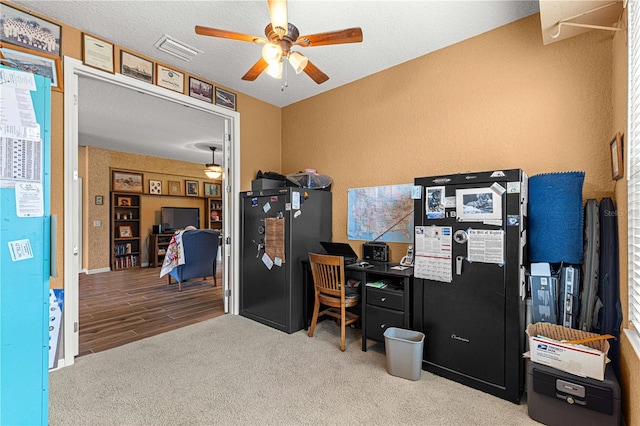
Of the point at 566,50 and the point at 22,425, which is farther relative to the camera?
the point at 566,50

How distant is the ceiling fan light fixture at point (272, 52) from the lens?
82.3 inches

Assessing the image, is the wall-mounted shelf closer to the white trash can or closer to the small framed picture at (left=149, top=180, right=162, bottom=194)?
the white trash can

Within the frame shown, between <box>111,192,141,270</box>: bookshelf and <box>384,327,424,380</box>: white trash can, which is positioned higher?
<box>111,192,141,270</box>: bookshelf

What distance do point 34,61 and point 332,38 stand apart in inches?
92.8

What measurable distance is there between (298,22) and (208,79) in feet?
5.10

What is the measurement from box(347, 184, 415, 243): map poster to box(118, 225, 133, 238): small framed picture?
601cm

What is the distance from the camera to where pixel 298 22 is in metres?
2.54

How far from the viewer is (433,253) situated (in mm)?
2438

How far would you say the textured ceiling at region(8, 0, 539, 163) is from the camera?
237 cm

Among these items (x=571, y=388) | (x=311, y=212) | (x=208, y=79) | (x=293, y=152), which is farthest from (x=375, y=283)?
(x=208, y=79)

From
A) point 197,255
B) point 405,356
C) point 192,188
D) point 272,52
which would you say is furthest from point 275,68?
point 192,188

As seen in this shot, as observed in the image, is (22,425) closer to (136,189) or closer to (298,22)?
(298,22)

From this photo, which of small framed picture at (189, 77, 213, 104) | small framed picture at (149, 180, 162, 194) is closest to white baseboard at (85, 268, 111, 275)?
small framed picture at (149, 180, 162, 194)

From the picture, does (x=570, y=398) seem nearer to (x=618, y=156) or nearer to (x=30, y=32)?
(x=618, y=156)
